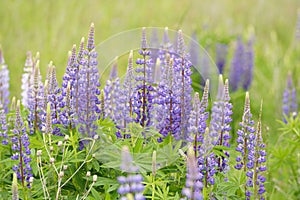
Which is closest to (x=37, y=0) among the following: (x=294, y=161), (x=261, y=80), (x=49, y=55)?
(x=49, y=55)

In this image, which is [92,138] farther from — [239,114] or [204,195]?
[239,114]

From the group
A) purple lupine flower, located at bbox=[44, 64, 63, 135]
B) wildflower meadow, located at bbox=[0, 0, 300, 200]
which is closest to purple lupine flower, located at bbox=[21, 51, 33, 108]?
wildflower meadow, located at bbox=[0, 0, 300, 200]

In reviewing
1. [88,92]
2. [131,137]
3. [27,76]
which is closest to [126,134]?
[131,137]

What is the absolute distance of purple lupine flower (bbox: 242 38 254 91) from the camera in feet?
16.4

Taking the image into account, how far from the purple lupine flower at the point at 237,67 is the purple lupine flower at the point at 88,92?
8.96 feet

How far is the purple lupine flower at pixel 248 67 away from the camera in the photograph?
501 cm

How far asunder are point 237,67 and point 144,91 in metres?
2.66

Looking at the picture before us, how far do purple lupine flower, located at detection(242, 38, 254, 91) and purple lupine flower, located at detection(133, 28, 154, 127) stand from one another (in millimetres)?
2569

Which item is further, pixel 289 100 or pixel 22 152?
pixel 289 100

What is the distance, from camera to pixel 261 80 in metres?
5.60

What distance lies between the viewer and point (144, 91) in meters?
2.52

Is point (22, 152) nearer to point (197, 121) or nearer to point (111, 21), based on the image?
point (197, 121)

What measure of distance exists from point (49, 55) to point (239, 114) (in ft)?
5.94

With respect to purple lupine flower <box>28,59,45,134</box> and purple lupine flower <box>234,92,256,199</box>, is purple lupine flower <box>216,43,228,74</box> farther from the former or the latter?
purple lupine flower <box>234,92,256,199</box>
